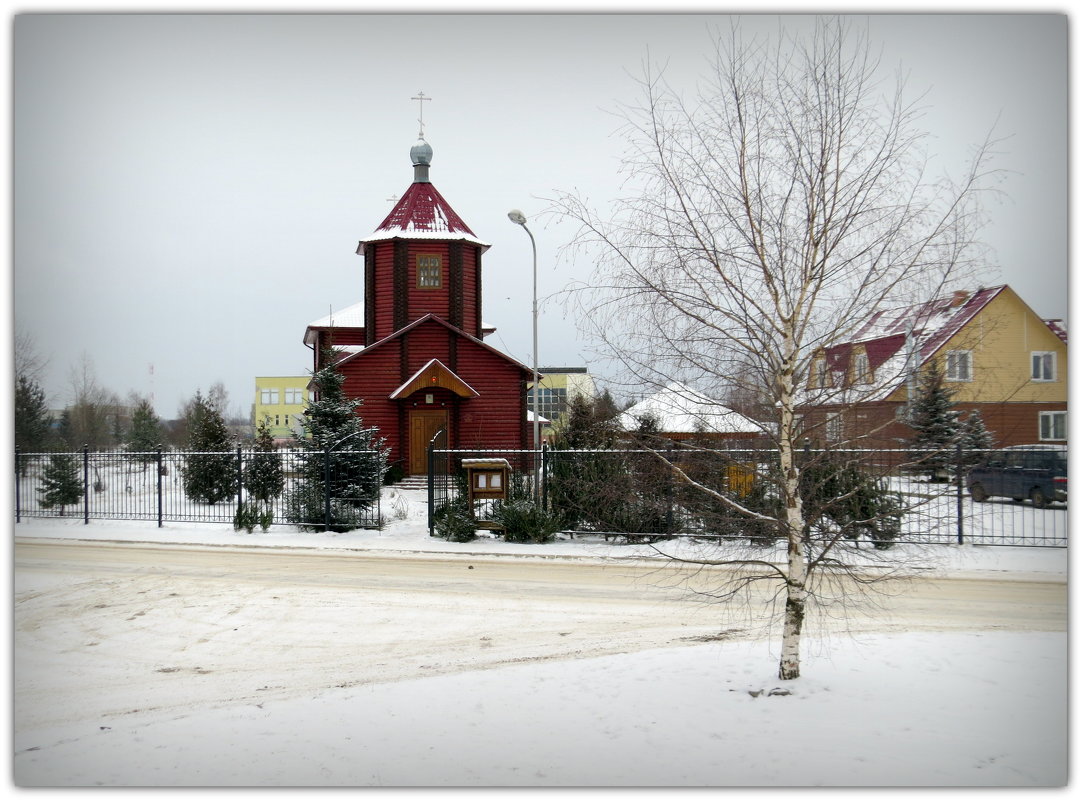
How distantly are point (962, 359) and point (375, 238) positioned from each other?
26.2m

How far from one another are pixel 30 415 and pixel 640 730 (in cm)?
857

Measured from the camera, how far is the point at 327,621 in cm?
901

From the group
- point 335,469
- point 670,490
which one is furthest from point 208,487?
point 670,490

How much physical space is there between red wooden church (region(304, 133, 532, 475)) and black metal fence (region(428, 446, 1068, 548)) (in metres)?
8.19

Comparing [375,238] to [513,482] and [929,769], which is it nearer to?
[513,482]

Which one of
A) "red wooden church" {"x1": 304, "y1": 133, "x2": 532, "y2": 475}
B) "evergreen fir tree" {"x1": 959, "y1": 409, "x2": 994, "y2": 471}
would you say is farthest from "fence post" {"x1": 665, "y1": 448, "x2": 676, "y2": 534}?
"red wooden church" {"x1": 304, "y1": 133, "x2": 532, "y2": 475}

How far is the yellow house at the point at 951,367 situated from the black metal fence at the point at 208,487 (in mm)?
12768

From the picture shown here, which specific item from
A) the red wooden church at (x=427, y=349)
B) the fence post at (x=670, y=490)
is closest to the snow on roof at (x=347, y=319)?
the red wooden church at (x=427, y=349)

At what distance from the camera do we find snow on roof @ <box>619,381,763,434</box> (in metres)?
5.82

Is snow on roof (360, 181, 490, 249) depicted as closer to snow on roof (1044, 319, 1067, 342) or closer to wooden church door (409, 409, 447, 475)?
wooden church door (409, 409, 447, 475)

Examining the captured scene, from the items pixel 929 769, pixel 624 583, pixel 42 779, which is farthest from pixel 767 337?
pixel 624 583

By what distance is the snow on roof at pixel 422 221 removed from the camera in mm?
29578

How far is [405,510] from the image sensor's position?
18.1 metres

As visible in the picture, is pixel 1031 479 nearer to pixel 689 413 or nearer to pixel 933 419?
pixel 933 419
